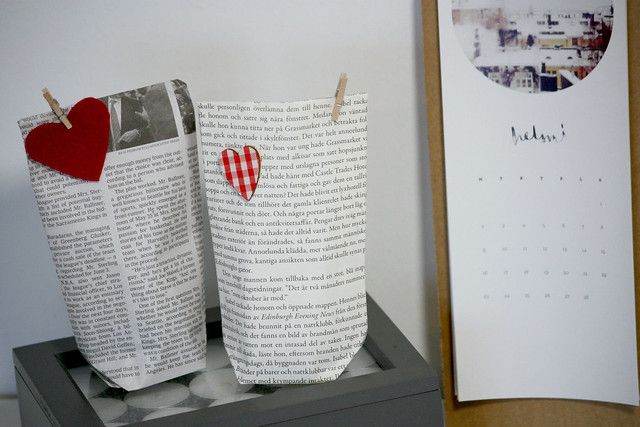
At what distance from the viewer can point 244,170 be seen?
78 centimetres

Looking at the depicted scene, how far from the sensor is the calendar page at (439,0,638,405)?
993 millimetres

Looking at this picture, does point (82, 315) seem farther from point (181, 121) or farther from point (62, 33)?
point (62, 33)

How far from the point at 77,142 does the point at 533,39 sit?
571 mm

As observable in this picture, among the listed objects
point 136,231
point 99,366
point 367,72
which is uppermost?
point 367,72

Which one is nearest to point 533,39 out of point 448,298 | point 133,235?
point 448,298

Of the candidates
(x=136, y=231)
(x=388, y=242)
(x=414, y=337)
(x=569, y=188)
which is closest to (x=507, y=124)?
(x=569, y=188)

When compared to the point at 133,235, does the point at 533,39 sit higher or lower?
higher

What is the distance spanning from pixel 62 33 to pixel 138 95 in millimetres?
257

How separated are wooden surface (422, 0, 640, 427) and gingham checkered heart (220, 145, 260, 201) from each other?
32cm

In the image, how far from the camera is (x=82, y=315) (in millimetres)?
818

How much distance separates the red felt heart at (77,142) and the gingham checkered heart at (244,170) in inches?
4.9

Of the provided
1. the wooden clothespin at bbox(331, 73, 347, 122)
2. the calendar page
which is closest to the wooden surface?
the calendar page

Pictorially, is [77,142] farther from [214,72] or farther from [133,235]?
[214,72]

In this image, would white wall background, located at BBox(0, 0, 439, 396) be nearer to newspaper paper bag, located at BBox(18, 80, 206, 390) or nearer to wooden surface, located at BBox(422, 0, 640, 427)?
wooden surface, located at BBox(422, 0, 640, 427)
